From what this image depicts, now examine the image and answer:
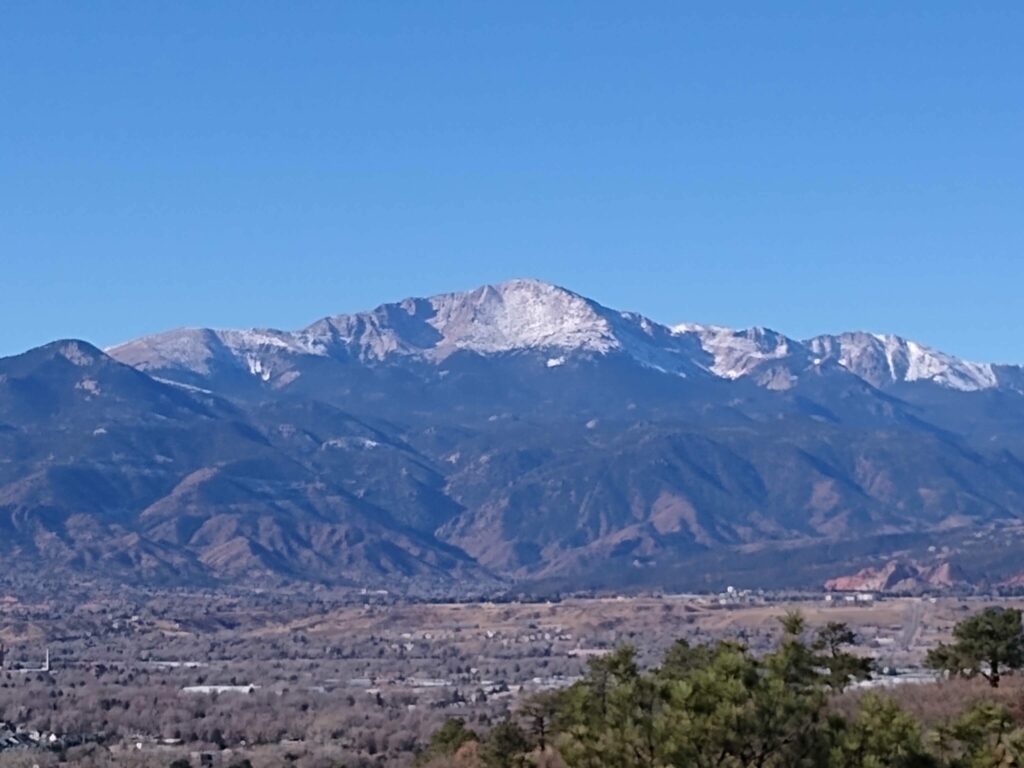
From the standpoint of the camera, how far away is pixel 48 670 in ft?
536

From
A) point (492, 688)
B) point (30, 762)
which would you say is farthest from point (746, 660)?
point (492, 688)

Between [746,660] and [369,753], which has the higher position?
[746,660]

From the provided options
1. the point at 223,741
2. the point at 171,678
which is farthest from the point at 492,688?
the point at 223,741

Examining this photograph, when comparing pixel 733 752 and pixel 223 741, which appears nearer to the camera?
pixel 733 752

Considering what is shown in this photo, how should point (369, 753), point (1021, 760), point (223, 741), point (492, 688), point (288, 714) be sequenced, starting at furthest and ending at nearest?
point (492, 688) < point (288, 714) < point (223, 741) < point (369, 753) < point (1021, 760)

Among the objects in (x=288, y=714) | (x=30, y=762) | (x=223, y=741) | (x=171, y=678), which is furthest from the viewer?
(x=171, y=678)

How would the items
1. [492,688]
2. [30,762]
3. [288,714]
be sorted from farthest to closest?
[492,688]
[288,714]
[30,762]

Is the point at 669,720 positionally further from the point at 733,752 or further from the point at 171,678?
the point at 171,678

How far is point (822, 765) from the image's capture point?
140ft

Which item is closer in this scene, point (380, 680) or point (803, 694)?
point (803, 694)

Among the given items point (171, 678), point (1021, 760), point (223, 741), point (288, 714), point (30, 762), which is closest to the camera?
point (1021, 760)

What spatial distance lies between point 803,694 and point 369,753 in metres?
60.7

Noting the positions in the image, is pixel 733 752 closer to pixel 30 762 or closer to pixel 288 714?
pixel 30 762

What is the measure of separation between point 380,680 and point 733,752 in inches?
4714
